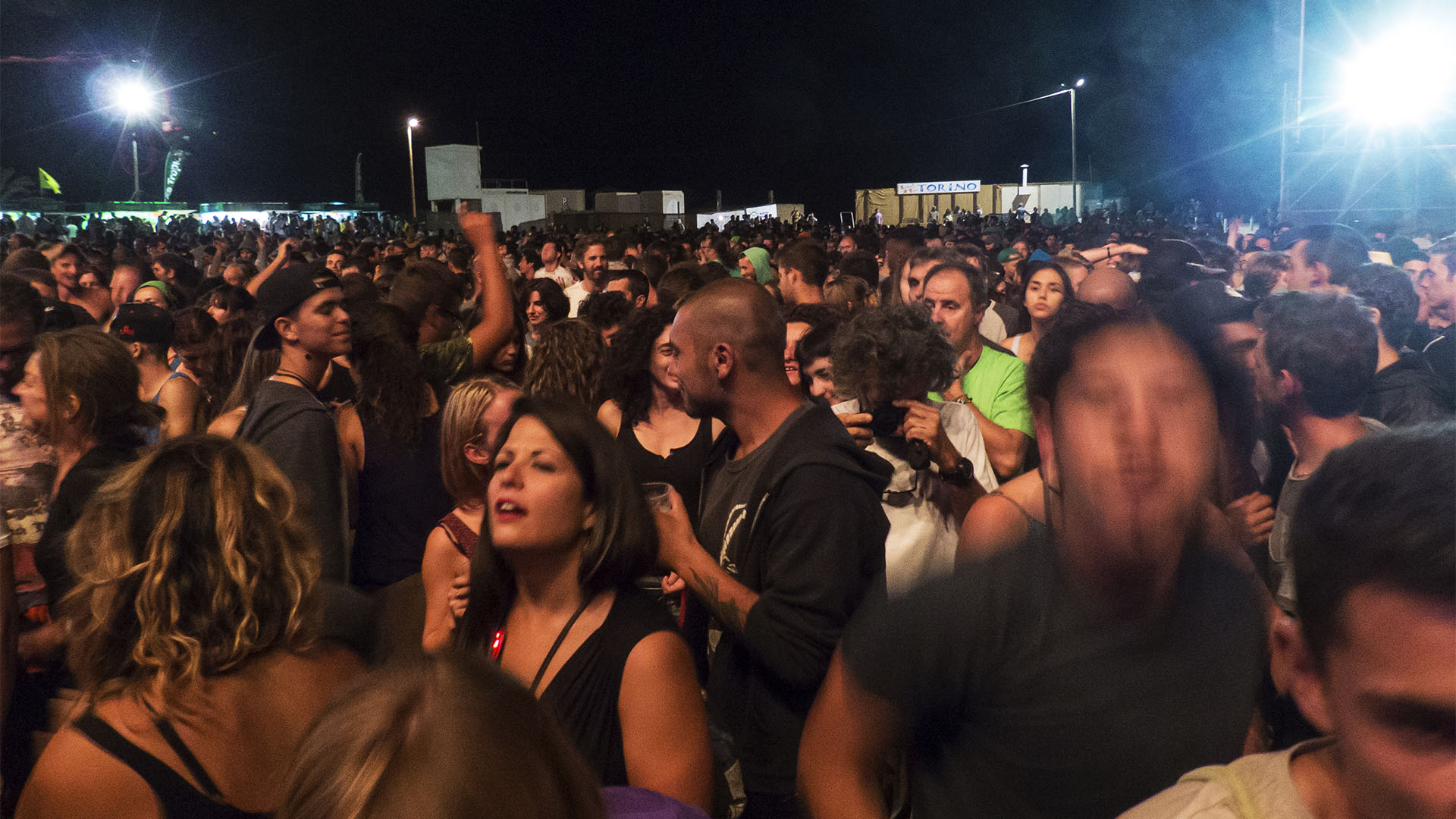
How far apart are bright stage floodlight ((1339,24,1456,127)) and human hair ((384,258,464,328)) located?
19.5 metres

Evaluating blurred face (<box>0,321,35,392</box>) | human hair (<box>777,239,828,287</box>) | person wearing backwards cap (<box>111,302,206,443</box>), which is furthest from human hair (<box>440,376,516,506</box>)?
human hair (<box>777,239,828,287</box>)

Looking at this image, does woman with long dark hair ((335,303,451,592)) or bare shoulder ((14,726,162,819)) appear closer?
bare shoulder ((14,726,162,819))

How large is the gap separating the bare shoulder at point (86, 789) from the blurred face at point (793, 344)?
143 inches

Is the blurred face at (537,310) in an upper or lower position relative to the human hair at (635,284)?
lower

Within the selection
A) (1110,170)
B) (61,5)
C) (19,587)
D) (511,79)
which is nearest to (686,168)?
(511,79)

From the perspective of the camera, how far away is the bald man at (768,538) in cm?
271

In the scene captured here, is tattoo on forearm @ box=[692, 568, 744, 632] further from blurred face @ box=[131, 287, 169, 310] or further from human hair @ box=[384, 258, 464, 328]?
blurred face @ box=[131, 287, 169, 310]

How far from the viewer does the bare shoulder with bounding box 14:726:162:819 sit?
6.07 ft

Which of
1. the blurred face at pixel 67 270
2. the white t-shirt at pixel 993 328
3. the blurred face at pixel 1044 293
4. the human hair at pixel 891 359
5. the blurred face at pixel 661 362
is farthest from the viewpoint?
the blurred face at pixel 67 270

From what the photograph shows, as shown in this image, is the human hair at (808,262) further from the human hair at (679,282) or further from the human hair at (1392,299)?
the human hair at (1392,299)

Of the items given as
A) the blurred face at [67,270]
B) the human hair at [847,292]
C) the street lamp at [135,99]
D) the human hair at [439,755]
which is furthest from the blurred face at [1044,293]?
the street lamp at [135,99]

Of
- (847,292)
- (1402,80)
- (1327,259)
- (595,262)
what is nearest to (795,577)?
(1327,259)

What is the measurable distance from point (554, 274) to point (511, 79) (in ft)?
151

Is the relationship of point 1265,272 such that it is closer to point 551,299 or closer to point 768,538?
point 551,299
